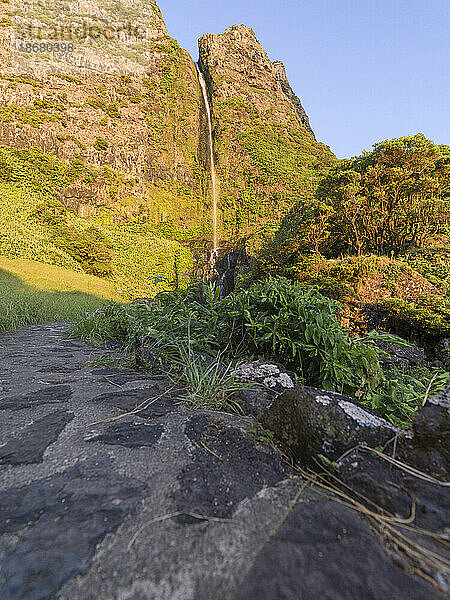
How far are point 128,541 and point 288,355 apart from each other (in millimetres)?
1463

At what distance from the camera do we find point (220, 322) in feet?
7.79

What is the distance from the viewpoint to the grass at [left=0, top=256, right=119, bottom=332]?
499cm

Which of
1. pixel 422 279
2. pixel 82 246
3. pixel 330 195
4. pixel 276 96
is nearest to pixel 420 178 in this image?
pixel 330 195

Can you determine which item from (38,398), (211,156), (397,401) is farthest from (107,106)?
(397,401)

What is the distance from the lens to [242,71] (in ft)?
73.0

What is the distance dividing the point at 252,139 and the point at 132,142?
7.81 m

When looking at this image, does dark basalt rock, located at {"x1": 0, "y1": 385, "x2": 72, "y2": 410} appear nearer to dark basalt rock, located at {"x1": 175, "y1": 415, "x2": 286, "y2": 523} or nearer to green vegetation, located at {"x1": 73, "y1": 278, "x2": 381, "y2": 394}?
green vegetation, located at {"x1": 73, "y1": 278, "x2": 381, "y2": 394}

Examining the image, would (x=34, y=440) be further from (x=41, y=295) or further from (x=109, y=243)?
(x=109, y=243)

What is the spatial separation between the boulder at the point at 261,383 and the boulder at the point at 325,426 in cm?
30

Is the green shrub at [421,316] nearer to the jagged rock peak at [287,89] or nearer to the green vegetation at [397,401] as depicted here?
the green vegetation at [397,401]

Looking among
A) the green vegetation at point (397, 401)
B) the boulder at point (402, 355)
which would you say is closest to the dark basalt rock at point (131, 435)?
the green vegetation at point (397, 401)

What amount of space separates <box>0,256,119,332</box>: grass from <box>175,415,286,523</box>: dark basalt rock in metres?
4.27

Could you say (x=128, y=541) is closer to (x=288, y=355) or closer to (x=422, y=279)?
(x=288, y=355)

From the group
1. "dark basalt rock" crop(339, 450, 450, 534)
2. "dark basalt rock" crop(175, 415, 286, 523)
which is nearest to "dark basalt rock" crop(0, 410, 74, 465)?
"dark basalt rock" crop(175, 415, 286, 523)
